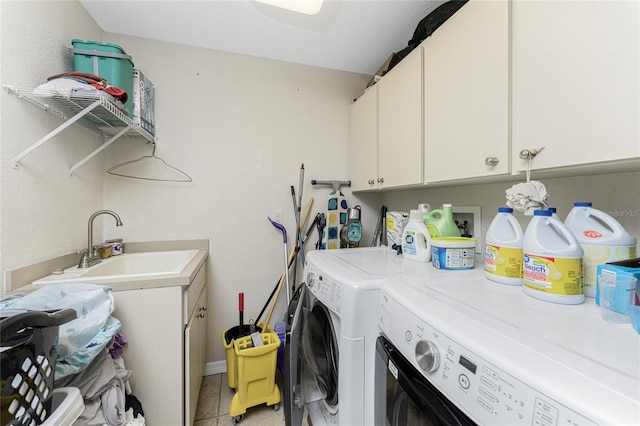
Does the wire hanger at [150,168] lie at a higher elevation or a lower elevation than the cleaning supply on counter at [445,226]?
higher

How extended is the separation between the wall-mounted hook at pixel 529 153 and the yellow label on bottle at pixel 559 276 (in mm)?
322

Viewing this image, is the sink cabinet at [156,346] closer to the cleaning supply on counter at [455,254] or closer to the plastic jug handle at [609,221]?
the cleaning supply on counter at [455,254]

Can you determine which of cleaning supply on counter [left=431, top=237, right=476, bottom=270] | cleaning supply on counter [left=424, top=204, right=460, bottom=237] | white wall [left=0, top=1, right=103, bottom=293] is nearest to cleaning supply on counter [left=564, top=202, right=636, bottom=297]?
cleaning supply on counter [left=431, top=237, right=476, bottom=270]

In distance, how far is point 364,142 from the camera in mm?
1874

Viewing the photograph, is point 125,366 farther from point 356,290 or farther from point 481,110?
point 481,110

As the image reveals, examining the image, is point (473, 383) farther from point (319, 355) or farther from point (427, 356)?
point (319, 355)

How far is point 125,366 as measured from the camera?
1.04 m

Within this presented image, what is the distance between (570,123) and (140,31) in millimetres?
2354

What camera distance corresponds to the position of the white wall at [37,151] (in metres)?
0.96

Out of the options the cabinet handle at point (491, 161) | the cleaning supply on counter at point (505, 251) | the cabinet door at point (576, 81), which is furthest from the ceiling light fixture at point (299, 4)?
the cleaning supply on counter at point (505, 251)

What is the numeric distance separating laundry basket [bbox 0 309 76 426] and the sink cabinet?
39 centimetres

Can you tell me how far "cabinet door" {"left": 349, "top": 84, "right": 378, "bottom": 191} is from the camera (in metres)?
1.72

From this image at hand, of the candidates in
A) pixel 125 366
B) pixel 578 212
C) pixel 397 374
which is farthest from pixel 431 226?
pixel 125 366

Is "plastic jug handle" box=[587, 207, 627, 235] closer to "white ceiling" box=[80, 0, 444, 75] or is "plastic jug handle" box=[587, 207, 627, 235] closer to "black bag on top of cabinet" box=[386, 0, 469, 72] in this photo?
"black bag on top of cabinet" box=[386, 0, 469, 72]
